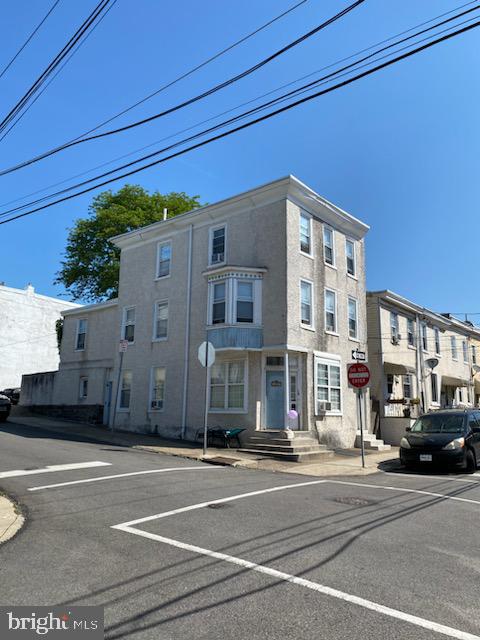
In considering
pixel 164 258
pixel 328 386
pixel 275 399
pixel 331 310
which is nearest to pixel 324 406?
pixel 328 386

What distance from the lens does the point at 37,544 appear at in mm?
6012

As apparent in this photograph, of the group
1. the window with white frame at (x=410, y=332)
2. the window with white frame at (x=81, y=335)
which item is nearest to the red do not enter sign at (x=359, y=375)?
the window with white frame at (x=410, y=332)

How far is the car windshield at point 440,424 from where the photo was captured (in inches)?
569

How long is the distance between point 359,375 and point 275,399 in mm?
4507

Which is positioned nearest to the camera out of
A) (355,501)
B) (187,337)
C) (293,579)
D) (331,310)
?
(293,579)

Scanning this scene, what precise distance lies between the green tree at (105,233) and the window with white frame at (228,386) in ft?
59.4

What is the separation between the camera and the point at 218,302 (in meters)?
19.4

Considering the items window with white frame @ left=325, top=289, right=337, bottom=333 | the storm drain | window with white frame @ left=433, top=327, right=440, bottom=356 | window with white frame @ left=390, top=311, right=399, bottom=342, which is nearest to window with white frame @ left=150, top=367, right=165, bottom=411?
window with white frame @ left=325, top=289, right=337, bottom=333

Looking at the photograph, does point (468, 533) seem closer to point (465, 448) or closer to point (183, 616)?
point (183, 616)

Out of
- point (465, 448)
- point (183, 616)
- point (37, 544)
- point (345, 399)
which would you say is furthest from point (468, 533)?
point (345, 399)

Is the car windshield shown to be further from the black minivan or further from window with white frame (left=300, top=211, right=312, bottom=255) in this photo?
window with white frame (left=300, top=211, right=312, bottom=255)

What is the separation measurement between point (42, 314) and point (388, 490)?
124ft

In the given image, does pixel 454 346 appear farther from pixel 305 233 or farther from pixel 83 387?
pixel 83 387

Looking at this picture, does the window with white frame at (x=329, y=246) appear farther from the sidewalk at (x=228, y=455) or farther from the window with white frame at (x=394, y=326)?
the sidewalk at (x=228, y=455)
